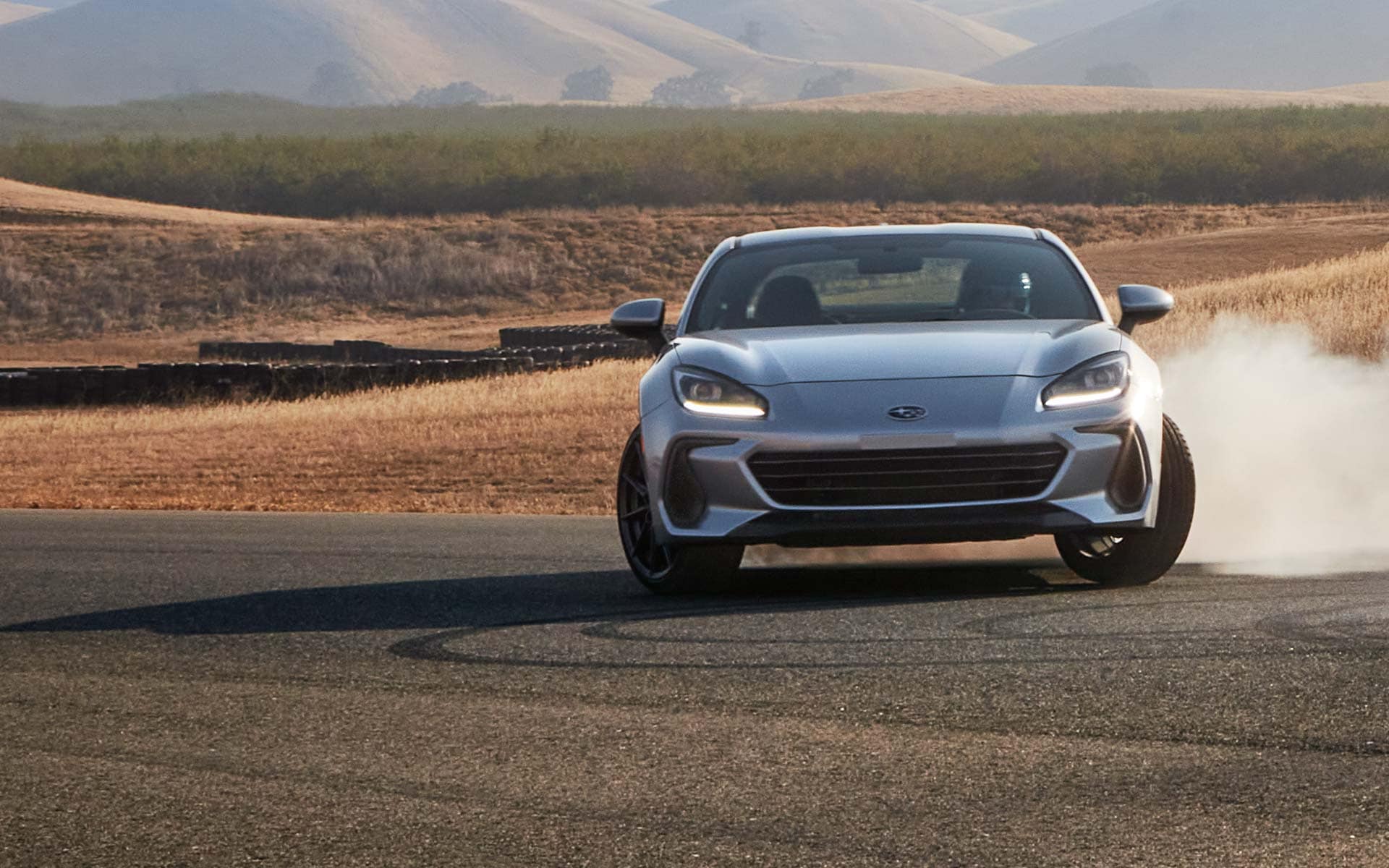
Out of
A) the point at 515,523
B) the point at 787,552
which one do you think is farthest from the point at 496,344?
the point at 787,552

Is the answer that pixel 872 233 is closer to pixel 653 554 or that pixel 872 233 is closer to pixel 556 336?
pixel 653 554

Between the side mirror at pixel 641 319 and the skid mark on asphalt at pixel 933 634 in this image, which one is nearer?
the skid mark on asphalt at pixel 933 634

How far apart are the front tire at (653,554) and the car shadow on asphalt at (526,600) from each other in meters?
0.07

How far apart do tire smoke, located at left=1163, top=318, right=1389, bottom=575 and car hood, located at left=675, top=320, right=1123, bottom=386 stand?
5.89 feet

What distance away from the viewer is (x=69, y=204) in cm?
7912

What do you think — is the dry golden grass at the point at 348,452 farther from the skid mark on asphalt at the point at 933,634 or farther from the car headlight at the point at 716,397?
the skid mark on asphalt at the point at 933,634

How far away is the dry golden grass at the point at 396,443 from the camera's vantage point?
17344mm

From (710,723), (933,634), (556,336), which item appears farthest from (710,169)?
(710,723)

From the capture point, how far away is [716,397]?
7625 millimetres

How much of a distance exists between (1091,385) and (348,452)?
46.3 feet

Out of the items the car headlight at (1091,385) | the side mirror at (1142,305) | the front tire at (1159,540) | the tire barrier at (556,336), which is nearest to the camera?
the car headlight at (1091,385)

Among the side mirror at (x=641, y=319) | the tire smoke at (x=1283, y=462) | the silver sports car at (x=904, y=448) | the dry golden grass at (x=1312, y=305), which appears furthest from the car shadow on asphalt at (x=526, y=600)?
the dry golden grass at (x=1312, y=305)

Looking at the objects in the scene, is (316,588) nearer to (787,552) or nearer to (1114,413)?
(787,552)


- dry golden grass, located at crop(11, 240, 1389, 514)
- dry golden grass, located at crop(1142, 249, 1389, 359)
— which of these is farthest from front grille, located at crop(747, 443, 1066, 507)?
dry golden grass, located at crop(1142, 249, 1389, 359)
